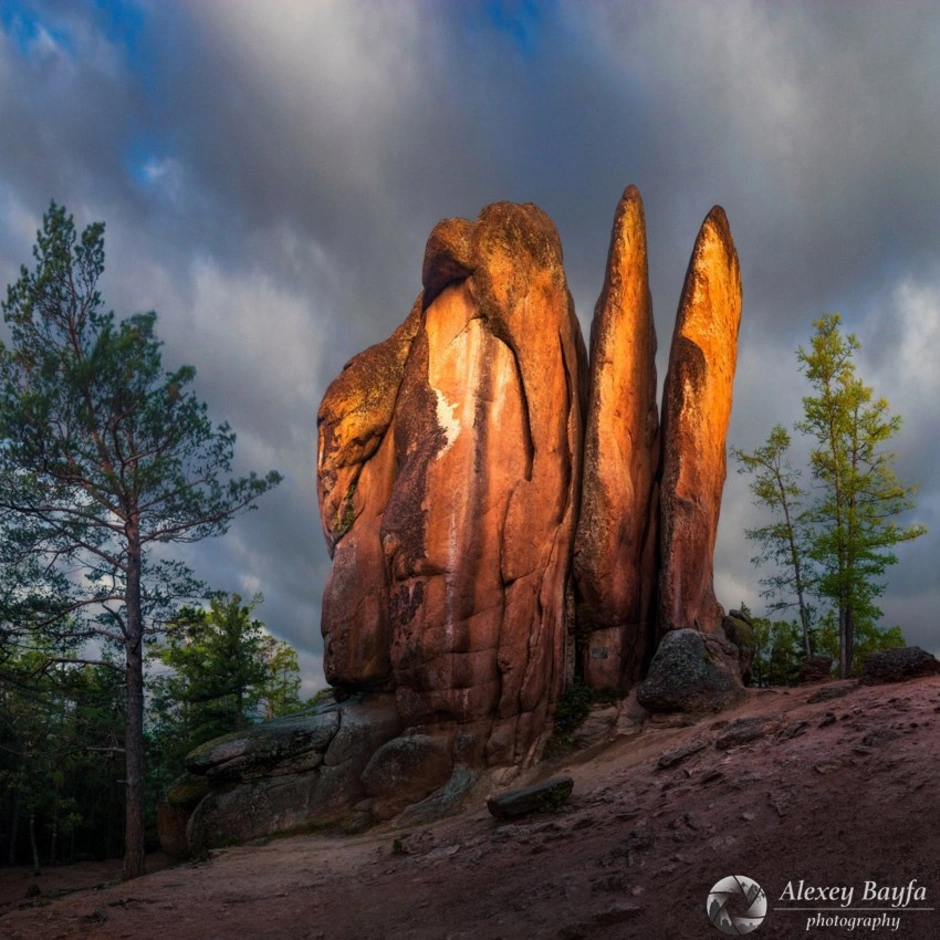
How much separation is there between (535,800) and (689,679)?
5.62 metres

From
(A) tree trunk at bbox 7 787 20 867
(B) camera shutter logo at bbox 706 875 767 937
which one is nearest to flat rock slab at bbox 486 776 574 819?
(B) camera shutter logo at bbox 706 875 767 937

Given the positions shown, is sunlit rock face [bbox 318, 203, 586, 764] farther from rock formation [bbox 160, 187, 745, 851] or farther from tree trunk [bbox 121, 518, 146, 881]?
tree trunk [bbox 121, 518, 146, 881]

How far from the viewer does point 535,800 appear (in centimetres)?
1247

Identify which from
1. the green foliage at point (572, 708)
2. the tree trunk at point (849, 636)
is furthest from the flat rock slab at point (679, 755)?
the tree trunk at point (849, 636)

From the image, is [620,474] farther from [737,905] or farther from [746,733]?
[737,905]

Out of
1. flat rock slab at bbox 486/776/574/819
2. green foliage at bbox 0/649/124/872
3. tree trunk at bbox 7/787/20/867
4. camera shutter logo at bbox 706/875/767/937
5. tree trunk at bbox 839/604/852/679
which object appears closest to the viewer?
camera shutter logo at bbox 706/875/767/937

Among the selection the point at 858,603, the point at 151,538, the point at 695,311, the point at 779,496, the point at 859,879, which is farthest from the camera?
the point at 779,496

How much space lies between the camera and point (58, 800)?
2905 cm

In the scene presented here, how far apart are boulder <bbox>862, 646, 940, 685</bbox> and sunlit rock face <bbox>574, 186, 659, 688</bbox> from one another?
630cm

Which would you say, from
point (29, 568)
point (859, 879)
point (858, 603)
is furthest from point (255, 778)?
point (858, 603)

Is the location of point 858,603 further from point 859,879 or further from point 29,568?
point 29,568

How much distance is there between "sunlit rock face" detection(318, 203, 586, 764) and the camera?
17.9 m

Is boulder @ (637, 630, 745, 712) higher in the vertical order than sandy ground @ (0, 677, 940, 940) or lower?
higher

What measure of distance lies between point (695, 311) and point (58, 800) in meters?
28.1
